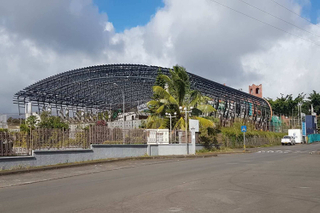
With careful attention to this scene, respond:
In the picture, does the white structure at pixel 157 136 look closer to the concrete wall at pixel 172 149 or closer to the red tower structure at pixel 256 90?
the concrete wall at pixel 172 149

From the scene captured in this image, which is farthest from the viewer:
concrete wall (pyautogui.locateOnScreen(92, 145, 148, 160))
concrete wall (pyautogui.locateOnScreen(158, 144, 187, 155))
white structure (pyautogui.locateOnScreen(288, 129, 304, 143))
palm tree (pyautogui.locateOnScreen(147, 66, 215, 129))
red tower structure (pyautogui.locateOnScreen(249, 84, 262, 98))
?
red tower structure (pyautogui.locateOnScreen(249, 84, 262, 98))

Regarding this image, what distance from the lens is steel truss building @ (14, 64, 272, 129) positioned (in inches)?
1575

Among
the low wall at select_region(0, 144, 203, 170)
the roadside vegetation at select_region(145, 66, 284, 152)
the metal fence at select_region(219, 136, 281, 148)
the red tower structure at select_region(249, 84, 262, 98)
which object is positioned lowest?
the metal fence at select_region(219, 136, 281, 148)

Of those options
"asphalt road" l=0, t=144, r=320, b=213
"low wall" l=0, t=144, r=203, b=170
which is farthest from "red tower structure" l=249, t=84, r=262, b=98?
"asphalt road" l=0, t=144, r=320, b=213

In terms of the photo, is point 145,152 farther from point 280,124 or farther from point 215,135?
point 280,124

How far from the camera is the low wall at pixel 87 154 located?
687 inches

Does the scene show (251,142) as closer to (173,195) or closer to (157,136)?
(157,136)

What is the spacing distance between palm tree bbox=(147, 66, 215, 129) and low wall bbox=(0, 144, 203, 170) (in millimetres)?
3604

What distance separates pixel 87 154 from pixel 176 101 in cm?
1338

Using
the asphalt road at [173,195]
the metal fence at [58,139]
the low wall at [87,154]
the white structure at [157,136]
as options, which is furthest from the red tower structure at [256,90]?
the asphalt road at [173,195]

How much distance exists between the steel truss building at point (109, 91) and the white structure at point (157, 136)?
11.5m

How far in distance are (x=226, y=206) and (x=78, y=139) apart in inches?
591

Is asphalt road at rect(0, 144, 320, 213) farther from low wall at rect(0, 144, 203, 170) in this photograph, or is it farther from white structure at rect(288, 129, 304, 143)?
white structure at rect(288, 129, 304, 143)

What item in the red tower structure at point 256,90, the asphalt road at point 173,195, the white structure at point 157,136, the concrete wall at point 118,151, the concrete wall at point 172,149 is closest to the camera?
the asphalt road at point 173,195
